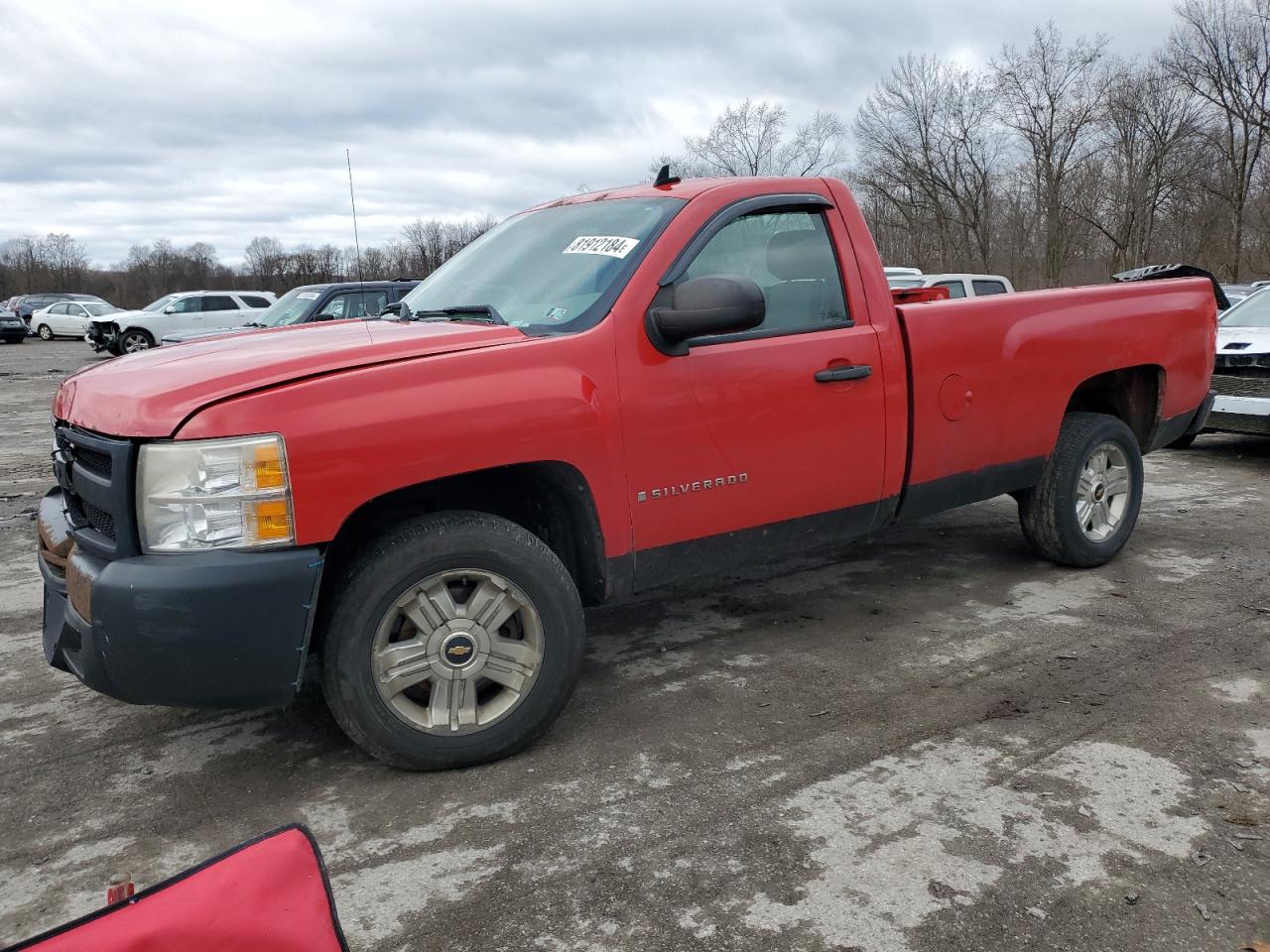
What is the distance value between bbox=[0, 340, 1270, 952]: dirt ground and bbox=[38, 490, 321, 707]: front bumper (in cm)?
44

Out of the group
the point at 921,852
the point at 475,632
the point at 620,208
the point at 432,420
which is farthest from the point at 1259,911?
the point at 620,208

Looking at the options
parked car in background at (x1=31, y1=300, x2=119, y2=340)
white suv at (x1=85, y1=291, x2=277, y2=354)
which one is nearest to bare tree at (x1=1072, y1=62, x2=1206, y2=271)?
white suv at (x1=85, y1=291, x2=277, y2=354)

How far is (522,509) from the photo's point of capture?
3.70 m

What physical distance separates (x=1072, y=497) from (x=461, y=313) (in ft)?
10.5

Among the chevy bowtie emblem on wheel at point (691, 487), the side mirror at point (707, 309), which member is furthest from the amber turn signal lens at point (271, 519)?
the side mirror at point (707, 309)

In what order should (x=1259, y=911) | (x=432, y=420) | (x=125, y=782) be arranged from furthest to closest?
(x=125, y=782) < (x=432, y=420) < (x=1259, y=911)

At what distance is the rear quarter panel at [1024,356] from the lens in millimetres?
4348

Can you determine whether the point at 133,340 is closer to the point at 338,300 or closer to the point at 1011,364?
the point at 338,300

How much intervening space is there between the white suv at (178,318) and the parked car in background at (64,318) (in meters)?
14.8

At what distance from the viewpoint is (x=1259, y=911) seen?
244 centimetres

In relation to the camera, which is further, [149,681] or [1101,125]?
[1101,125]

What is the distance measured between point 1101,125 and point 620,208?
4211 cm

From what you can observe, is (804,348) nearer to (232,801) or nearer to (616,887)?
(616,887)

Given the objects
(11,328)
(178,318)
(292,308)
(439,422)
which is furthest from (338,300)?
(11,328)
